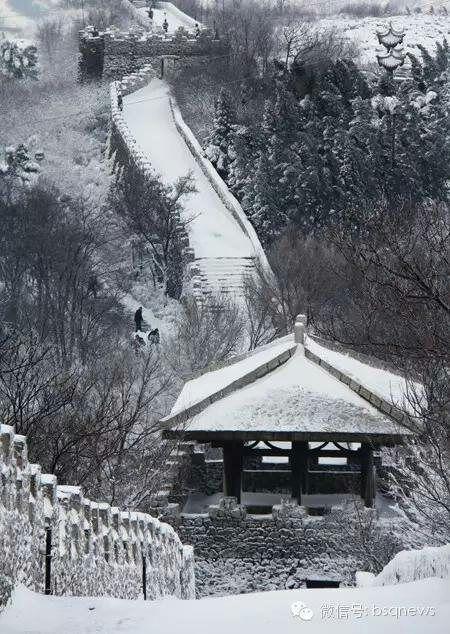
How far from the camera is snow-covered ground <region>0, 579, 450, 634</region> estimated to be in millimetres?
7426

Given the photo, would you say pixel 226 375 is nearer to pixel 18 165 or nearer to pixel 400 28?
pixel 18 165

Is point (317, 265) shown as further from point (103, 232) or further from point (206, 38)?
point (206, 38)

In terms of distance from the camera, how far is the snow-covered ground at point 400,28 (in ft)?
278

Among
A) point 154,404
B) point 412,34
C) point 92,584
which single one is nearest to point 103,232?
point 154,404

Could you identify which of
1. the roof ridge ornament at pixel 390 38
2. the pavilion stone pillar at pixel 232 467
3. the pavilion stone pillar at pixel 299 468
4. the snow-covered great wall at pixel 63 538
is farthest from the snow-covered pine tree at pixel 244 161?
→ the snow-covered great wall at pixel 63 538

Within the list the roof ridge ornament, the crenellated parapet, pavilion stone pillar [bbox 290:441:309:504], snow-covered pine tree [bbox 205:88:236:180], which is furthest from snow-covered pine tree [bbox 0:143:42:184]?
pavilion stone pillar [bbox 290:441:309:504]

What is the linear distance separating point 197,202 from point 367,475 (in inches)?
1234

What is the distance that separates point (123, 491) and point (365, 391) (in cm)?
432

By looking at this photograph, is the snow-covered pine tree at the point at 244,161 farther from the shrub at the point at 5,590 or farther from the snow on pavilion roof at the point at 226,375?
the shrub at the point at 5,590

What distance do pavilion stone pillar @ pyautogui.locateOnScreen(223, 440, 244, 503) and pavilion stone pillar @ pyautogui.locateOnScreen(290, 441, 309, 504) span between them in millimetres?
794

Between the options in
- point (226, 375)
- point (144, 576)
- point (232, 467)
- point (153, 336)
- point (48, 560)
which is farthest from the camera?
point (153, 336)

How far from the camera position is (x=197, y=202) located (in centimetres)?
5041

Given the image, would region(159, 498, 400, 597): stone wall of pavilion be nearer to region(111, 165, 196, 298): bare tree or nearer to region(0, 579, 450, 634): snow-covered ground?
region(0, 579, 450, 634): snow-covered ground

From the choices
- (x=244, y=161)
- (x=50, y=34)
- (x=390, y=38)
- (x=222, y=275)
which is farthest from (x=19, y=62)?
(x=222, y=275)
